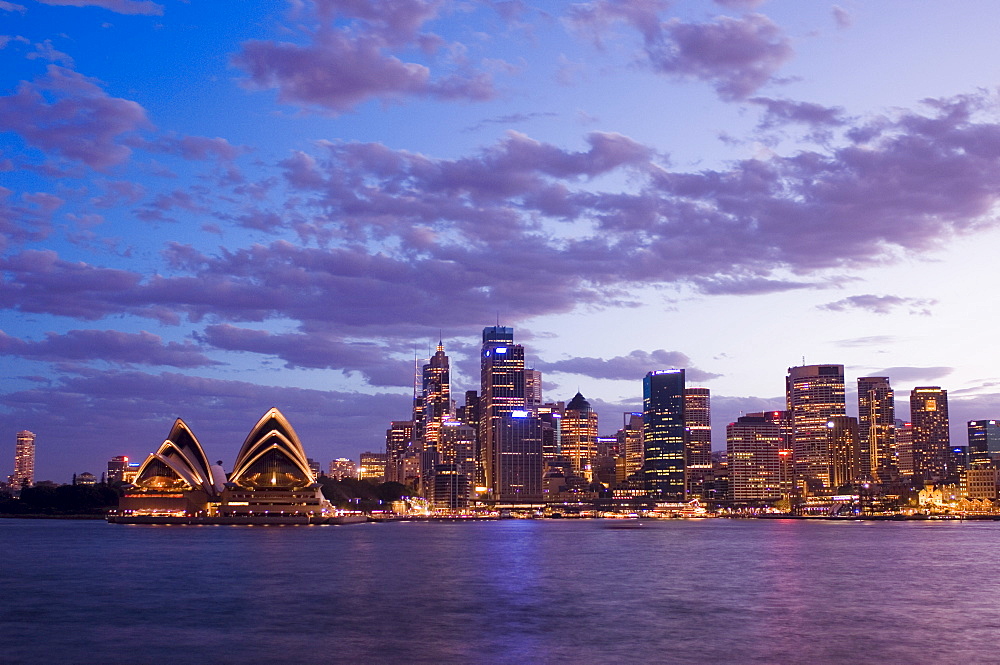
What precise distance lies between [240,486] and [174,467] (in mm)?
9973

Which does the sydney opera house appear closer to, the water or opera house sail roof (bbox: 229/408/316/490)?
opera house sail roof (bbox: 229/408/316/490)

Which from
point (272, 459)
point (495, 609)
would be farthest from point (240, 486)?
point (495, 609)

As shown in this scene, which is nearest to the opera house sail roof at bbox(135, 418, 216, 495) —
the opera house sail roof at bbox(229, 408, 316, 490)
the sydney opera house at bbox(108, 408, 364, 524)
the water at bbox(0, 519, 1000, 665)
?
the sydney opera house at bbox(108, 408, 364, 524)

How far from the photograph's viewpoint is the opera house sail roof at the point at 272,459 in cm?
15100

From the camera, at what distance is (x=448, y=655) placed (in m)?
30.8

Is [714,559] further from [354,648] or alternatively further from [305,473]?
[305,473]

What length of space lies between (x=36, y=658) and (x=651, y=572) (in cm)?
3786

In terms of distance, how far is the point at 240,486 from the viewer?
154m

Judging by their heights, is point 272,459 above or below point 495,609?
above

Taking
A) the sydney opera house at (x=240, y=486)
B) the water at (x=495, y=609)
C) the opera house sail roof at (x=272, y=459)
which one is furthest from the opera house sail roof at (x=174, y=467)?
the water at (x=495, y=609)

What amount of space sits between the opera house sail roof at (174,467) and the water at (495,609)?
79.2m

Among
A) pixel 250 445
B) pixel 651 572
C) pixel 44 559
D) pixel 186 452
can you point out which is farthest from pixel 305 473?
pixel 651 572

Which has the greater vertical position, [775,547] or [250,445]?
[250,445]

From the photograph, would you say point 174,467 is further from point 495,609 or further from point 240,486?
point 495,609
